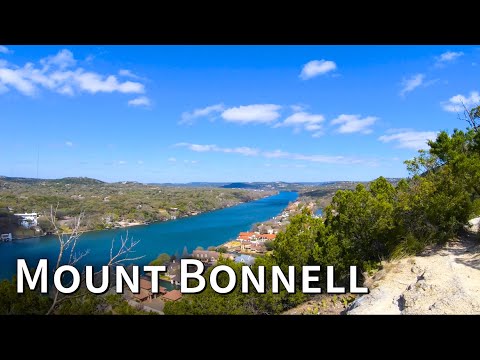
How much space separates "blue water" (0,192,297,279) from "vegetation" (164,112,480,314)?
12.6 meters

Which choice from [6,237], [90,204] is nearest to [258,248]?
[6,237]

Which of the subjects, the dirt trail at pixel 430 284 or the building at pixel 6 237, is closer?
the dirt trail at pixel 430 284

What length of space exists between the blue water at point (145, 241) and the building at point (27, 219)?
1330mm

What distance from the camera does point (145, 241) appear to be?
31.0 meters

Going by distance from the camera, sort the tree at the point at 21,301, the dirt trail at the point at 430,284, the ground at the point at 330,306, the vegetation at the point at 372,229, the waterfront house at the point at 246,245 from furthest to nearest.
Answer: the waterfront house at the point at 246,245
the vegetation at the point at 372,229
the tree at the point at 21,301
the ground at the point at 330,306
the dirt trail at the point at 430,284

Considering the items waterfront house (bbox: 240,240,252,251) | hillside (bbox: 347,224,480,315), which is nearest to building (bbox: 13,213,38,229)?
waterfront house (bbox: 240,240,252,251)

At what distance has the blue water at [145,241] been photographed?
2184 cm

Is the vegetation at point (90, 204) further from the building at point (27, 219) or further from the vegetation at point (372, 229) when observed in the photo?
the vegetation at point (372, 229)

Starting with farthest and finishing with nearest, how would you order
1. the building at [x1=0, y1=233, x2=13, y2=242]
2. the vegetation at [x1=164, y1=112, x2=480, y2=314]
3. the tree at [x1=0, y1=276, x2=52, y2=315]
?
1. the building at [x1=0, y1=233, x2=13, y2=242]
2. the vegetation at [x1=164, y1=112, x2=480, y2=314]
3. the tree at [x1=0, y1=276, x2=52, y2=315]

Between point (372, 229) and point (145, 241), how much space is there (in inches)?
1086

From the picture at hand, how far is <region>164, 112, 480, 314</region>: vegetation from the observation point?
221 inches

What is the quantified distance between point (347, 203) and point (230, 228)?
32.0 metres

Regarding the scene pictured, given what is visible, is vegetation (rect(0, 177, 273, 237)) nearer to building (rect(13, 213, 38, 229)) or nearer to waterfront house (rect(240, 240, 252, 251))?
building (rect(13, 213, 38, 229))

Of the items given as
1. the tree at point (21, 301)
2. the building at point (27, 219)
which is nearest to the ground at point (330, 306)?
the tree at point (21, 301)
